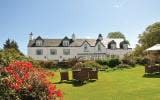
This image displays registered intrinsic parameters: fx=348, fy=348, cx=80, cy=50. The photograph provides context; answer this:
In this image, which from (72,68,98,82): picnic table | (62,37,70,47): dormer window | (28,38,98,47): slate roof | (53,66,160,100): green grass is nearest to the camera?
(53,66,160,100): green grass

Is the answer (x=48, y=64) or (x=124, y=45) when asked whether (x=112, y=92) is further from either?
(x=124, y=45)

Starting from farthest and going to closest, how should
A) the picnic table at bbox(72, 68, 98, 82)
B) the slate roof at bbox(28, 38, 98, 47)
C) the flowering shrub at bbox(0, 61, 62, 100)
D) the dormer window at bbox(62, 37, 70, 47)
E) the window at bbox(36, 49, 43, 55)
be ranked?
the dormer window at bbox(62, 37, 70, 47), the slate roof at bbox(28, 38, 98, 47), the window at bbox(36, 49, 43, 55), the picnic table at bbox(72, 68, 98, 82), the flowering shrub at bbox(0, 61, 62, 100)

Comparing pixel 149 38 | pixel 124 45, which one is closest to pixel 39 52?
pixel 124 45

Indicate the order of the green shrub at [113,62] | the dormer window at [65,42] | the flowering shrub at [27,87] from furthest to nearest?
the dormer window at [65,42] < the green shrub at [113,62] < the flowering shrub at [27,87]

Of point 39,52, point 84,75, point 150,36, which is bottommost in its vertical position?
point 84,75

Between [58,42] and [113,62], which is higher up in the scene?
[58,42]

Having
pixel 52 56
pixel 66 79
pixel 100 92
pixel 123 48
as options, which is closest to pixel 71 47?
pixel 52 56

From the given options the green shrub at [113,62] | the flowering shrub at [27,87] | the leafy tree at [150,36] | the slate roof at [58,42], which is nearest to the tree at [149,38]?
the leafy tree at [150,36]

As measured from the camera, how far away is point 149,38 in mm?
86688

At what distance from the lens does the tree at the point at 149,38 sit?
278 feet

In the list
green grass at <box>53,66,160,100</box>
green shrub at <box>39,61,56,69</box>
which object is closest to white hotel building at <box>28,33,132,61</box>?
green shrub at <box>39,61,56,69</box>

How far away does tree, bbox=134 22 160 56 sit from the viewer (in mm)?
84688

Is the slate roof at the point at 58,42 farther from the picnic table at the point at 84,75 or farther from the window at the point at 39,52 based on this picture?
the picnic table at the point at 84,75

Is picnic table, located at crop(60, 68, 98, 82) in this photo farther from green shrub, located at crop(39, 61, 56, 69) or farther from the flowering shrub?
green shrub, located at crop(39, 61, 56, 69)
